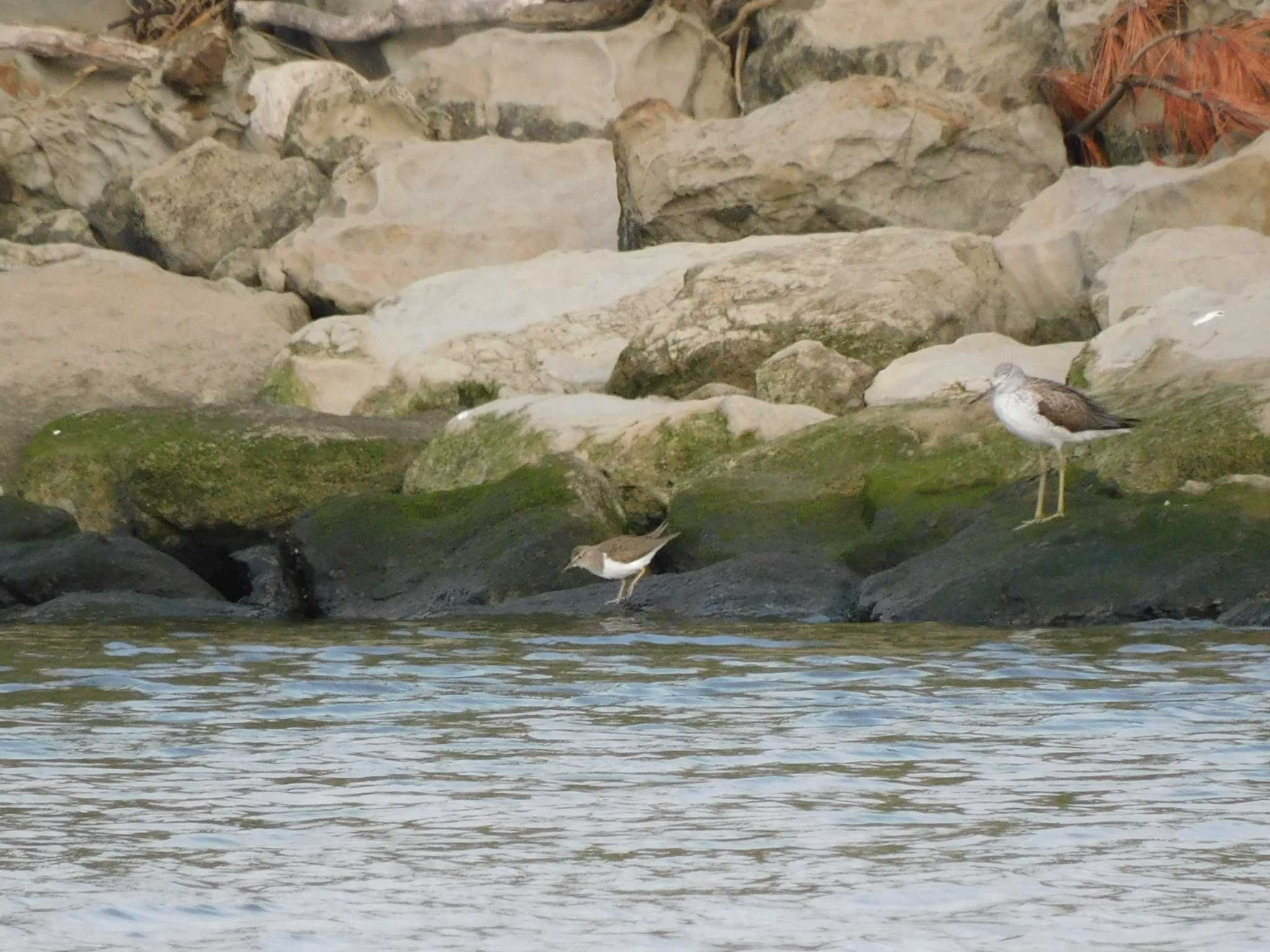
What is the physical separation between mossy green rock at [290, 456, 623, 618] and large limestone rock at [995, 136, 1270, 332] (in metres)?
4.84

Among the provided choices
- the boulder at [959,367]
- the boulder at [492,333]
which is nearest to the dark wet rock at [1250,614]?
the boulder at [959,367]

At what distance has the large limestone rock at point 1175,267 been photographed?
1465 cm

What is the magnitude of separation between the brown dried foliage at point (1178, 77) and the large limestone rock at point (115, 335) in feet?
24.5

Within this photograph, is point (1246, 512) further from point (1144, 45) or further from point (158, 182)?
point (158, 182)

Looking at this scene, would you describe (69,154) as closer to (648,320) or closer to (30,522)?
(648,320)

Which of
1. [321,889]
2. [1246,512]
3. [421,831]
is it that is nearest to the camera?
[321,889]

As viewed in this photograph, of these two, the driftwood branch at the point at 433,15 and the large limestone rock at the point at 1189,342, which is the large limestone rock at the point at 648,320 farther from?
the driftwood branch at the point at 433,15

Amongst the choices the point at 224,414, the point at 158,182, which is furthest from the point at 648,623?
the point at 158,182

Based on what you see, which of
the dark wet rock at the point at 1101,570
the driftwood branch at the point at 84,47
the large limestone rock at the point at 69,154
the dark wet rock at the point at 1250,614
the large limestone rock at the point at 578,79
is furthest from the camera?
the driftwood branch at the point at 84,47

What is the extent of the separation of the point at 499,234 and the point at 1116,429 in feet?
30.3

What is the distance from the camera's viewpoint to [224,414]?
14758 mm

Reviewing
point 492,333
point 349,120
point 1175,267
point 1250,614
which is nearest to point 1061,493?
point 1250,614

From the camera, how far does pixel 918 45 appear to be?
20.3 meters

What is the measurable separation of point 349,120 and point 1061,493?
12.0 meters
